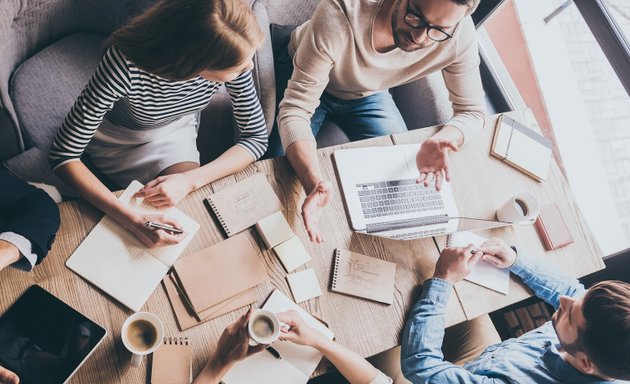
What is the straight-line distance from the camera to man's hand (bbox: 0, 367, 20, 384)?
0.95m

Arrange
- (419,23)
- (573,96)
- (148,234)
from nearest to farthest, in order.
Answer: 1. (148,234)
2. (419,23)
3. (573,96)

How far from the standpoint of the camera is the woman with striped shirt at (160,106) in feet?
3.49

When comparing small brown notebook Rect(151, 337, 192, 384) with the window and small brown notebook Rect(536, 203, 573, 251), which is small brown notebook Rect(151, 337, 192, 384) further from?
the window

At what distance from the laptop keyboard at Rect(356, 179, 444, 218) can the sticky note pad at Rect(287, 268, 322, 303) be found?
256 mm

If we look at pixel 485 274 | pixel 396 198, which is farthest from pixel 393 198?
pixel 485 274

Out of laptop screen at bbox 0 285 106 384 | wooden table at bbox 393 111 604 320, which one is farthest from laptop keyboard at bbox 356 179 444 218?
laptop screen at bbox 0 285 106 384

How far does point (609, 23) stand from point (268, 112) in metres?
1.37

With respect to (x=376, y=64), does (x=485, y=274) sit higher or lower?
lower

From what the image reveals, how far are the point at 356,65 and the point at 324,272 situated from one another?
69 centimetres

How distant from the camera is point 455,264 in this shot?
4.28 feet

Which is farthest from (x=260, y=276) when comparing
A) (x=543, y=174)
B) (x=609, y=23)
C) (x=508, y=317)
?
(x=609, y=23)

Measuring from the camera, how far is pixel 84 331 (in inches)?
40.8

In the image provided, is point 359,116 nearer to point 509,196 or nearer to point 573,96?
point 509,196

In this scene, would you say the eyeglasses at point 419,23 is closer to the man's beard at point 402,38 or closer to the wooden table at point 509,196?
the man's beard at point 402,38
